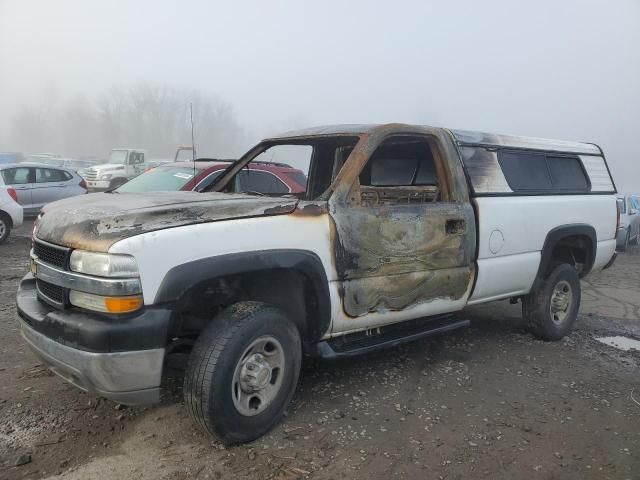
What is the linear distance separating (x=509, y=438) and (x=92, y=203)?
9.54 feet

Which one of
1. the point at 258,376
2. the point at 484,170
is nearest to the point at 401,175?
the point at 484,170

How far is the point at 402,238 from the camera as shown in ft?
12.1

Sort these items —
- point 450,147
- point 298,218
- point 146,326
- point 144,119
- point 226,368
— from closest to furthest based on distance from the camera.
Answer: point 146,326 < point 226,368 < point 298,218 < point 450,147 < point 144,119

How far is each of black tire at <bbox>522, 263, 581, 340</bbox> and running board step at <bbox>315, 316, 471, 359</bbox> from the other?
114 centimetres

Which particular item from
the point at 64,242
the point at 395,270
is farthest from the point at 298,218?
the point at 64,242

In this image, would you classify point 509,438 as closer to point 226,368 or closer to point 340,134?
point 226,368

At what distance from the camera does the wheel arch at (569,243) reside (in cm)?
497

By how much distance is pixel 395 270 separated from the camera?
3.66 metres

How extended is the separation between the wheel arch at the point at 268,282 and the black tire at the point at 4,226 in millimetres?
8716

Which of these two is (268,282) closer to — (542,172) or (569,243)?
(542,172)

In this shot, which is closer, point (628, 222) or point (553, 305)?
point (553, 305)

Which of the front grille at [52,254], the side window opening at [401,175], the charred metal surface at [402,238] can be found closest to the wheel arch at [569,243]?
the charred metal surface at [402,238]

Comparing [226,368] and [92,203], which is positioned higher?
[92,203]

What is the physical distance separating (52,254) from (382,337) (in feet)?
7.13
